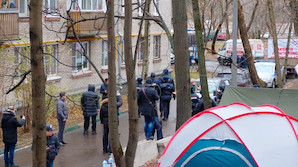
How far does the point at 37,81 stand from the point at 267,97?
32.6 ft

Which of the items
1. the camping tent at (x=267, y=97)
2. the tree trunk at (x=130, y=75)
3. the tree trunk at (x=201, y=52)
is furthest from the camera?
the camping tent at (x=267, y=97)

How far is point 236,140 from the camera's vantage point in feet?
28.8

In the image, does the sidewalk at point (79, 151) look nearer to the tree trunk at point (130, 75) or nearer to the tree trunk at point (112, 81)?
the tree trunk at point (130, 75)

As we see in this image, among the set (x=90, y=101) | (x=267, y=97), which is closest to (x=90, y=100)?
(x=90, y=101)

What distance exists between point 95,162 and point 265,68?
58.4ft

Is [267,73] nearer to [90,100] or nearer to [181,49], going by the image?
[90,100]

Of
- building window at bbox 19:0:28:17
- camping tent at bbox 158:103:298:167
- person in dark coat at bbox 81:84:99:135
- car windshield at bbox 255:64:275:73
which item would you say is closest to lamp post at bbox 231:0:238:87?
person in dark coat at bbox 81:84:99:135

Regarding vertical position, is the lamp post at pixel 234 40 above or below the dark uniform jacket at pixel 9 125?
above

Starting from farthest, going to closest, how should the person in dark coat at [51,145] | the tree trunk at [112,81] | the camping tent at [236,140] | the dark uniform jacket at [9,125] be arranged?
1. the dark uniform jacket at [9,125]
2. the person in dark coat at [51,145]
3. the camping tent at [236,140]
4. the tree trunk at [112,81]

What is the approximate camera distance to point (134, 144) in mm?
8102

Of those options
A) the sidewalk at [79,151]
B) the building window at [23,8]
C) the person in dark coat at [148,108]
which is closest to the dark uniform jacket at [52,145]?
the sidewalk at [79,151]

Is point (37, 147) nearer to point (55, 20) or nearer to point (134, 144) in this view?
point (134, 144)

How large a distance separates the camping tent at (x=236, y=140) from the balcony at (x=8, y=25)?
399 inches

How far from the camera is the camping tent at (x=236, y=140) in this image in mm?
8586
